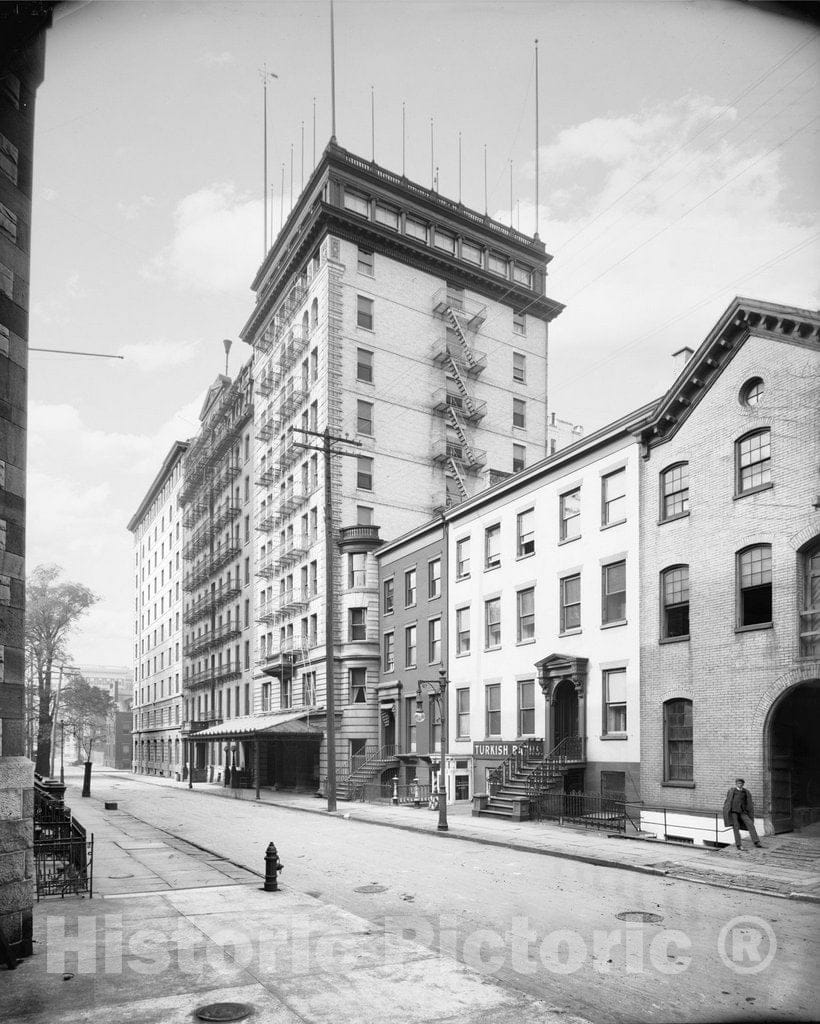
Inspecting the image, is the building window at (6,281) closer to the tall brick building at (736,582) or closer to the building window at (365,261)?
the tall brick building at (736,582)

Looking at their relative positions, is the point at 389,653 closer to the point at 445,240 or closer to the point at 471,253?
the point at 445,240

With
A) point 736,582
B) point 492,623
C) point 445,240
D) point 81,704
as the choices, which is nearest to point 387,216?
point 445,240

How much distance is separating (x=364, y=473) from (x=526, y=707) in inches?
730

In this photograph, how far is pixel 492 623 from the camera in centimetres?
3512

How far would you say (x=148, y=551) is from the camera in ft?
311

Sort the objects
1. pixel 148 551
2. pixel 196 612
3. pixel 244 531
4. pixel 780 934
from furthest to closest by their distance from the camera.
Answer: pixel 148 551
pixel 196 612
pixel 244 531
pixel 780 934

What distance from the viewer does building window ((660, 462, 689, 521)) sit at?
2500cm

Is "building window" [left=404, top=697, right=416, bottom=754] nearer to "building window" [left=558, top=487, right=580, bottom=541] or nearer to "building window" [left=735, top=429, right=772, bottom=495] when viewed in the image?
"building window" [left=558, top=487, right=580, bottom=541]

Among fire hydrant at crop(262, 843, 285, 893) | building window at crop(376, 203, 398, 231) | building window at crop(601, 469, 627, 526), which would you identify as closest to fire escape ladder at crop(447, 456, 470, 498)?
building window at crop(376, 203, 398, 231)

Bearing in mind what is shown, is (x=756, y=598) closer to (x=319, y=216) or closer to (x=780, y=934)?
(x=780, y=934)

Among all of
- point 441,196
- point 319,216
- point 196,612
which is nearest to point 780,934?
point 319,216

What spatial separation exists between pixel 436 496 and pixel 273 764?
60.5 ft

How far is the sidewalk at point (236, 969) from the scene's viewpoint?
905cm

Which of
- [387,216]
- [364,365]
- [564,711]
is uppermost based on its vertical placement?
[387,216]
